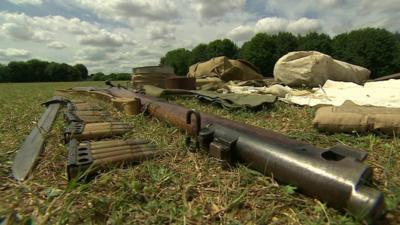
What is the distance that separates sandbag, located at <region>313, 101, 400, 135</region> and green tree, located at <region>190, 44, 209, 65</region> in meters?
37.4

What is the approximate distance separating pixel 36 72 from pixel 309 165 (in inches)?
2523

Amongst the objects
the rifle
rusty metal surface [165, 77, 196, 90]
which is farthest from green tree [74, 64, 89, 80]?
the rifle

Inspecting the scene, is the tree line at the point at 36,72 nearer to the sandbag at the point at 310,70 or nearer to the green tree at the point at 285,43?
the green tree at the point at 285,43

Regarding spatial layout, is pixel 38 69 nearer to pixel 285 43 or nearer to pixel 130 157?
pixel 285 43

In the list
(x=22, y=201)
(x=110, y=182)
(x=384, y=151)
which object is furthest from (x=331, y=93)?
(x=22, y=201)

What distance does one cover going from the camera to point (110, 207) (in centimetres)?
106

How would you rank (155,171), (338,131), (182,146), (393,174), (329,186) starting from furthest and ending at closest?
(338,131) → (182,146) → (155,171) → (393,174) → (329,186)

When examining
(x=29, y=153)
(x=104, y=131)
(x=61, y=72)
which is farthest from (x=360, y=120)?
(x=61, y=72)

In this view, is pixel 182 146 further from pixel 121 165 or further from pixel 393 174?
pixel 393 174

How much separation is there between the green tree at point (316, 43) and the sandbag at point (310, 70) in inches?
898

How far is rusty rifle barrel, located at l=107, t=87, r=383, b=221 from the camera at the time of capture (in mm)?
870

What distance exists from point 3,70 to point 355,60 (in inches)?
2384

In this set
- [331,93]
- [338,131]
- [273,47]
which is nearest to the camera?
[338,131]

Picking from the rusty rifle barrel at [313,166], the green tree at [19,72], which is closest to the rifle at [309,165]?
the rusty rifle barrel at [313,166]
